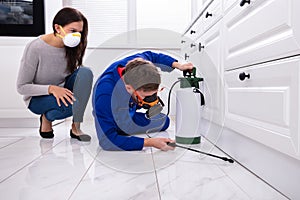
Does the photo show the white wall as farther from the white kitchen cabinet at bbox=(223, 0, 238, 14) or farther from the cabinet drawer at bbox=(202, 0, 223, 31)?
the white kitchen cabinet at bbox=(223, 0, 238, 14)

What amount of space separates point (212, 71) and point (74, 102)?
0.85 meters

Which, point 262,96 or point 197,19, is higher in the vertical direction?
point 197,19

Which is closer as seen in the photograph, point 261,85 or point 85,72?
point 261,85

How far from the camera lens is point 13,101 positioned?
2311 millimetres

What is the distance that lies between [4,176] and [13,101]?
4.69 feet

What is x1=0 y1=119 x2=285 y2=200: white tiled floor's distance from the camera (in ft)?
2.68

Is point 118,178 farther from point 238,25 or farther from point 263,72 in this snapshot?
point 238,25

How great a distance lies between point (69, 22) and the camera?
5.51ft

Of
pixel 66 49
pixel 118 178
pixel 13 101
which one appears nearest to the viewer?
pixel 118 178

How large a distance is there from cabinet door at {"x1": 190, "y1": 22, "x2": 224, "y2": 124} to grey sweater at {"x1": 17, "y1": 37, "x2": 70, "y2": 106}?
0.82 m

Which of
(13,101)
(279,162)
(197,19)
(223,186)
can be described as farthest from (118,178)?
(13,101)

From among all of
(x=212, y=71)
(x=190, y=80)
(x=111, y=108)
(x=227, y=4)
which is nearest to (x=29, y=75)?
(x=111, y=108)

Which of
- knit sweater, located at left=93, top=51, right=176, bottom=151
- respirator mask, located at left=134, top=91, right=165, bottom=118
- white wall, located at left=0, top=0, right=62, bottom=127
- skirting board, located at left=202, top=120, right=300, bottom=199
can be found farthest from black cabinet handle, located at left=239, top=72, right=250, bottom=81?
white wall, located at left=0, top=0, right=62, bottom=127

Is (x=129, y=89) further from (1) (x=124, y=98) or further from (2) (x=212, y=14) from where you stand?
(2) (x=212, y=14)
